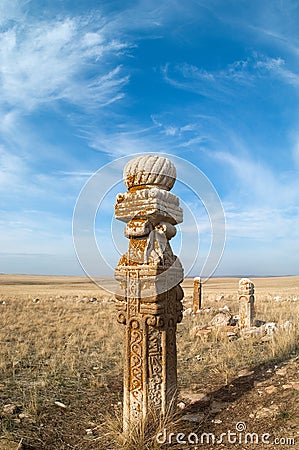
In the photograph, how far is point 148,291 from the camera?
3.93m

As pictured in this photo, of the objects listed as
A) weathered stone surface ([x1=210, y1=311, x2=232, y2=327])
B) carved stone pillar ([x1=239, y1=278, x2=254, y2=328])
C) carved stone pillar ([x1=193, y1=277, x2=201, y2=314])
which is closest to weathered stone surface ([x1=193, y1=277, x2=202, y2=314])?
carved stone pillar ([x1=193, y1=277, x2=201, y2=314])

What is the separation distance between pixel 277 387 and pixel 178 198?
10.4ft

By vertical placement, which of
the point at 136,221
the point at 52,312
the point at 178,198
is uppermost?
the point at 178,198

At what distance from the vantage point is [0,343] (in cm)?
941

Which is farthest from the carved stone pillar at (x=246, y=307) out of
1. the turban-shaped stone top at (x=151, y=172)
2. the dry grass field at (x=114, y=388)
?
the turban-shaped stone top at (x=151, y=172)

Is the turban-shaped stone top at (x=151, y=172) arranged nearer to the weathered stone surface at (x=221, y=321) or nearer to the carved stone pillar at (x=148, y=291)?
the carved stone pillar at (x=148, y=291)

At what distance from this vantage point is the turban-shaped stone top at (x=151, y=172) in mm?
4086

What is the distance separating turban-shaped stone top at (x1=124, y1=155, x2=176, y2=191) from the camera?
4086 millimetres

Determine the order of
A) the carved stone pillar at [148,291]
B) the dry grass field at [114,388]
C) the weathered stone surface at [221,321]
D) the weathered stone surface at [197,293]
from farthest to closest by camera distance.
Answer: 1. the weathered stone surface at [197,293]
2. the weathered stone surface at [221,321]
3. the dry grass field at [114,388]
4. the carved stone pillar at [148,291]

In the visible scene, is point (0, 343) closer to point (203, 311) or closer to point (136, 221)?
point (136, 221)

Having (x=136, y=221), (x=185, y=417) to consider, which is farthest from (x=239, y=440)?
(x=136, y=221)

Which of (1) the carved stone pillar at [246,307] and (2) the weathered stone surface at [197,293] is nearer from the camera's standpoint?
(1) the carved stone pillar at [246,307]

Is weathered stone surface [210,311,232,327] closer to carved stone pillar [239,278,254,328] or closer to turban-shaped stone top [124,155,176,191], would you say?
carved stone pillar [239,278,254,328]

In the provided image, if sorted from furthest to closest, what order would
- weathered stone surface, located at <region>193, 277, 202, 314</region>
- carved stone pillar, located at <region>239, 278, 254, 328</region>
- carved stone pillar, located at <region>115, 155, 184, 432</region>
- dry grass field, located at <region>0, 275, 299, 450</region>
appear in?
weathered stone surface, located at <region>193, 277, 202, 314</region>
carved stone pillar, located at <region>239, 278, 254, 328</region>
dry grass field, located at <region>0, 275, 299, 450</region>
carved stone pillar, located at <region>115, 155, 184, 432</region>
